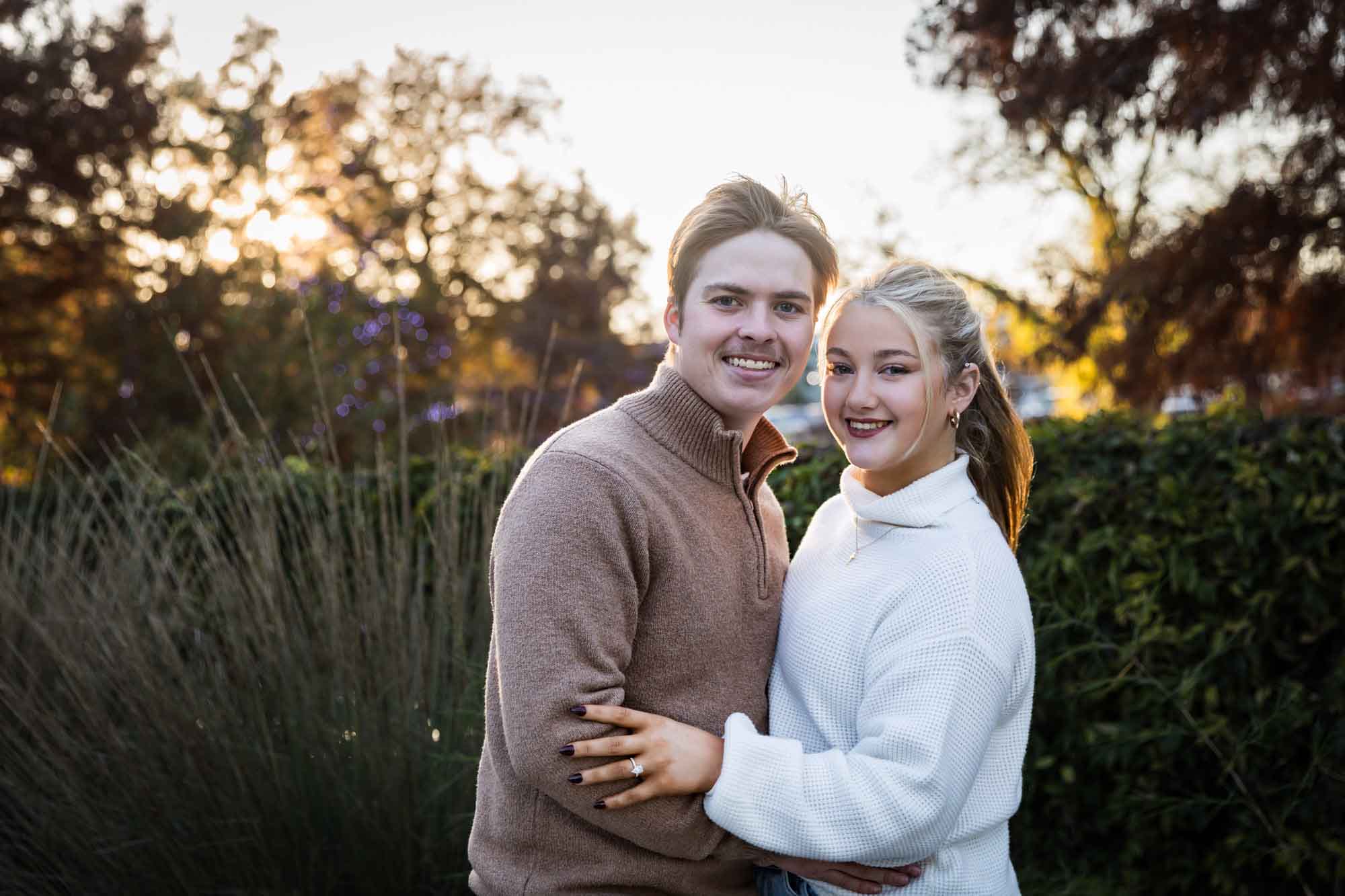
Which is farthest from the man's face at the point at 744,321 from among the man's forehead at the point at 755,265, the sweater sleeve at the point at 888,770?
the sweater sleeve at the point at 888,770

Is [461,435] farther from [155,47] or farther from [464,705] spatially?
[464,705]

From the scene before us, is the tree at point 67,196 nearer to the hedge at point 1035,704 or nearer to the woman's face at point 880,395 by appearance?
the hedge at point 1035,704

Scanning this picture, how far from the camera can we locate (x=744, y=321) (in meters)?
2.18

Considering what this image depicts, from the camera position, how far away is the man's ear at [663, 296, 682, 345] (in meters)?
2.28

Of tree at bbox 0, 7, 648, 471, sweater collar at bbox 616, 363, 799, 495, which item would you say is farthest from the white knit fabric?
tree at bbox 0, 7, 648, 471

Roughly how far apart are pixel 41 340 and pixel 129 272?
4.58 feet

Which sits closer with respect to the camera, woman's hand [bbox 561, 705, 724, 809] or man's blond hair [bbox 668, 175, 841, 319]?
woman's hand [bbox 561, 705, 724, 809]

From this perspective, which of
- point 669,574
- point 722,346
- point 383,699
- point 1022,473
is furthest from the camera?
Result: point 383,699

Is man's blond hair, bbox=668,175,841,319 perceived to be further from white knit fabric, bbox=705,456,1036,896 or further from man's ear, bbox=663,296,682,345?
white knit fabric, bbox=705,456,1036,896

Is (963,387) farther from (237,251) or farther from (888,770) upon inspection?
(237,251)

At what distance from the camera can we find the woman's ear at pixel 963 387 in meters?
2.23

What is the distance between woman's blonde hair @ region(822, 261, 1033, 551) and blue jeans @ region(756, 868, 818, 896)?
2.69ft

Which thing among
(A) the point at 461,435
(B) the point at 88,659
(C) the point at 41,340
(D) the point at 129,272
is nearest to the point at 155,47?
(D) the point at 129,272

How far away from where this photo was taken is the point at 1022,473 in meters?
2.38
